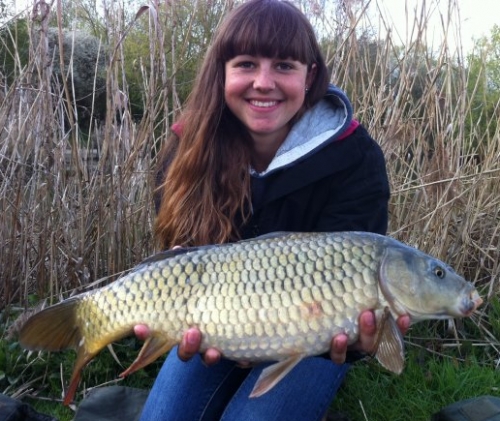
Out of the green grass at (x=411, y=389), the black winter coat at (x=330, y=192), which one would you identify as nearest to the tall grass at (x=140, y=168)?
the green grass at (x=411, y=389)

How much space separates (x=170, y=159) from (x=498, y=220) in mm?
1193

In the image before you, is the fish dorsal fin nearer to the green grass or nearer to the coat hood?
the coat hood

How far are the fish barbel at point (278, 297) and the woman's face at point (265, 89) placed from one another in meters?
0.40

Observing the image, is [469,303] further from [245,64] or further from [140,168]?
[140,168]

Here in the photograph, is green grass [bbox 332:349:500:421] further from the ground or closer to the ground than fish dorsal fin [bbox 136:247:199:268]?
closer to the ground

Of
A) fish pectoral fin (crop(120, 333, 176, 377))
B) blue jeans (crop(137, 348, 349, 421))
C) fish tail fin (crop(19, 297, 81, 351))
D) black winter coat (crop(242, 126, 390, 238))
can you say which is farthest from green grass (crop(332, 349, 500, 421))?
fish tail fin (crop(19, 297, 81, 351))

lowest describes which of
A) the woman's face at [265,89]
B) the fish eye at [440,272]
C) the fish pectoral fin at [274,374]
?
the fish pectoral fin at [274,374]

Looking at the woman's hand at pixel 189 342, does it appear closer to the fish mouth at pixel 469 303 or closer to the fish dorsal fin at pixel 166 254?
the fish dorsal fin at pixel 166 254

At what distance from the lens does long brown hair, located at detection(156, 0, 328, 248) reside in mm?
1539

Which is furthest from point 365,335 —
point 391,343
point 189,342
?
point 189,342

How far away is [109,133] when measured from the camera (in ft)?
6.67

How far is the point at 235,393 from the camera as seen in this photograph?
1.51 metres

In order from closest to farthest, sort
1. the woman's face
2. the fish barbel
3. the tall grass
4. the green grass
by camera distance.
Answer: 1. the fish barbel
2. the woman's face
3. the green grass
4. the tall grass

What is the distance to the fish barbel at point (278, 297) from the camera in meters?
1.20
